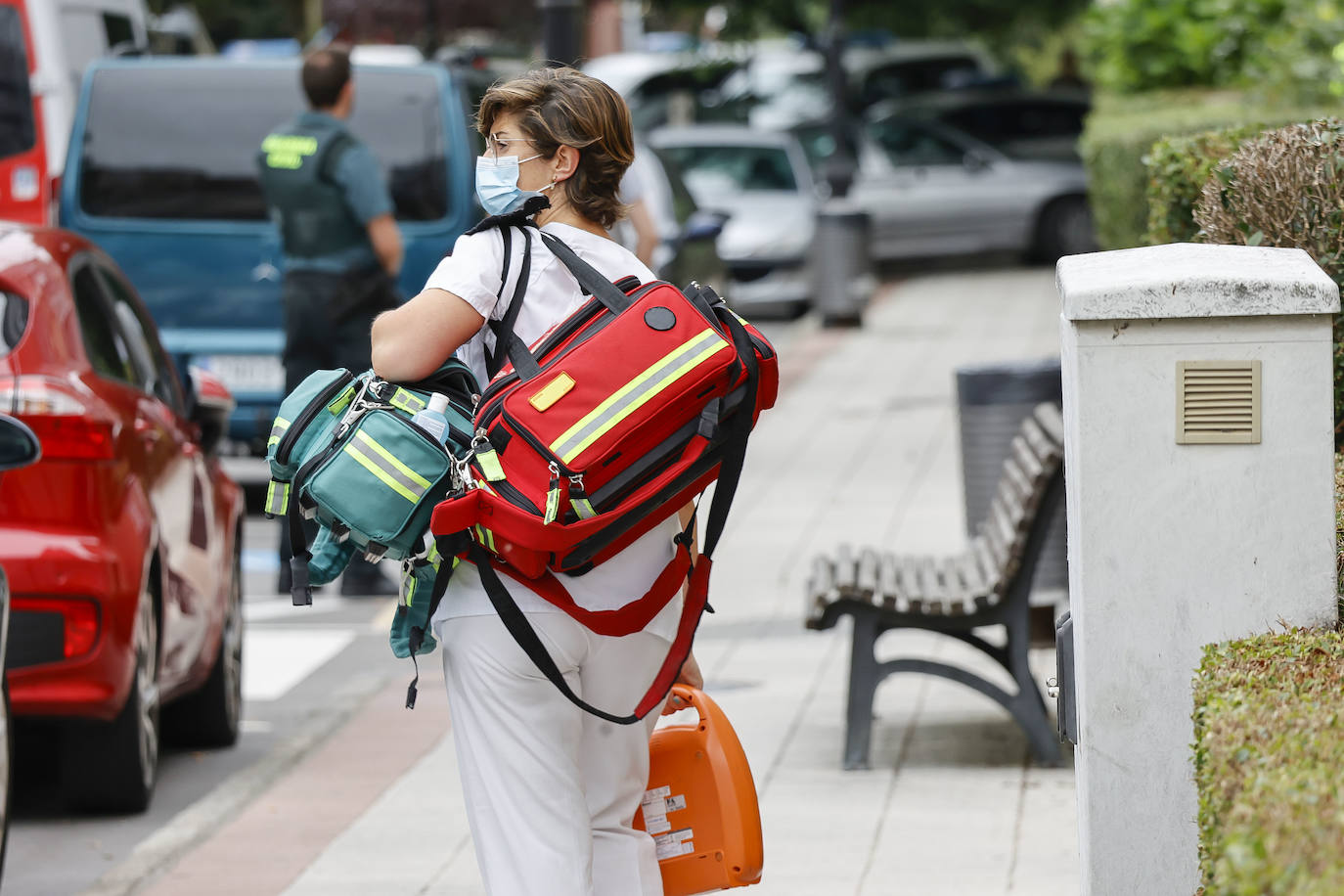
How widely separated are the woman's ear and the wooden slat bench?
260cm

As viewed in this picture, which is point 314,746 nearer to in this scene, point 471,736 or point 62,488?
point 62,488

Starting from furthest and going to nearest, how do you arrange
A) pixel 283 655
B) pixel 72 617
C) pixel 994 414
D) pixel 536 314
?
pixel 283 655
pixel 994 414
pixel 72 617
pixel 536 314

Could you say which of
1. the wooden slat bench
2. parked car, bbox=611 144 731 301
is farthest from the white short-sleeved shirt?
parked car, bbox=611 144 731 301

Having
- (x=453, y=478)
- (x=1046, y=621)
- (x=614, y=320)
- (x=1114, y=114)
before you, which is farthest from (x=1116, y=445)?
(x=1114, y=114)

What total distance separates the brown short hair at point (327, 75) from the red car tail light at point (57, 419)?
3.23 m

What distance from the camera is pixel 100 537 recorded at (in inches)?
227

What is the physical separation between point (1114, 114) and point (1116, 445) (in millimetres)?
11725

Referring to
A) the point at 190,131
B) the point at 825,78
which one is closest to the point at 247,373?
the point at 190,131

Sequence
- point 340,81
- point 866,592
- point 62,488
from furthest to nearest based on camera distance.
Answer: point 340,81 → point 866,592 → point 62,488

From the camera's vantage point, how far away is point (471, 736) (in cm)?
367

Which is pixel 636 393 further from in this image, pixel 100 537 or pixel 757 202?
pixel 757 202

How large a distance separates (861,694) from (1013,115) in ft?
65.6

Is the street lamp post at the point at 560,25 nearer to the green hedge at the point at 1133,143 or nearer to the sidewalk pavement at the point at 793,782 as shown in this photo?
the sidewalk pavement at the point at 793,782

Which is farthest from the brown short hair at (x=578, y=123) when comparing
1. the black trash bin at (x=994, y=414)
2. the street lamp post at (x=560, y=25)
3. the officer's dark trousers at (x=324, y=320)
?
the street lamp post at (x=560, y=25)
